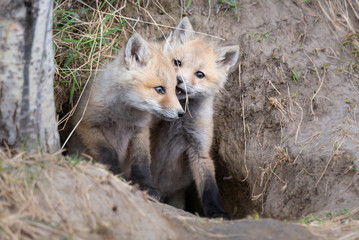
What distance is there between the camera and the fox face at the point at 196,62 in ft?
16.0

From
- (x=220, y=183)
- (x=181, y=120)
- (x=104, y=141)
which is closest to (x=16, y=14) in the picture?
(x=104, y=141)

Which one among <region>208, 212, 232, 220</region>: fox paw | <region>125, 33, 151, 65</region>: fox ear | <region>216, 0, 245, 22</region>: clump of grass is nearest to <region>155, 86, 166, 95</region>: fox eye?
<region>125, 33, 151, 65</region>: fox ear

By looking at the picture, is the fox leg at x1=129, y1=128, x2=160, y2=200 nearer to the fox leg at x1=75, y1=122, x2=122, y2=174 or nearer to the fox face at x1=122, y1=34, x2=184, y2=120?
the fox leg at x1=75, y1=122, x2=122, y2=174

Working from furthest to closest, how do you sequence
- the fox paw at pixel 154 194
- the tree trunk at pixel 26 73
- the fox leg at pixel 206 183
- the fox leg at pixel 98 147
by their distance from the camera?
the fox leg at pixel 206 183 → the fox leg at pixel 98 147 → the fox paw at pixel 154 194 → the tree trunk at pixel 26 73

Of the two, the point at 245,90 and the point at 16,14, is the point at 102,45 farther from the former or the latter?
the point at 16,14

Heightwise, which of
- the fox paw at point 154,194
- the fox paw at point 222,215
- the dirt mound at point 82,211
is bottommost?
the fox paw at point 222,215

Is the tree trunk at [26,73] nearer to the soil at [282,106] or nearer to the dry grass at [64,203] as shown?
the dry grass at [64,203]

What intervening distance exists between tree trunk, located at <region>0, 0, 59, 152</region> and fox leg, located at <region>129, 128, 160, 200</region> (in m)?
1.26

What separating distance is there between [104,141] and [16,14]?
1.82m

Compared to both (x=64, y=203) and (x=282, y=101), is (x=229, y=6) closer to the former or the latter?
(x=282, y=101)

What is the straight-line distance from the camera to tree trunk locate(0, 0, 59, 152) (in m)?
3.04

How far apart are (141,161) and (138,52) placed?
111 cm

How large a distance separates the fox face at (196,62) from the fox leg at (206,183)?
757 millimetres

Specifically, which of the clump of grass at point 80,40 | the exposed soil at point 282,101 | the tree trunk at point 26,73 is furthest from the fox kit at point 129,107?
the exposed soil at point 282,101
